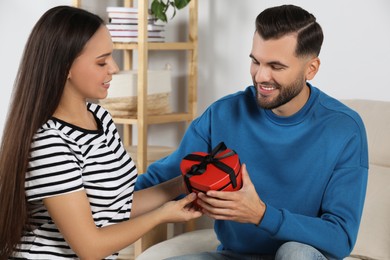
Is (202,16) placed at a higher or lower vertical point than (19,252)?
higher

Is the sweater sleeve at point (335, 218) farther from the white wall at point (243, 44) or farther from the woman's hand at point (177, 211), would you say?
the white wall at point (243, 44)

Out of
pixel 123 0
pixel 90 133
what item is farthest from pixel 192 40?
pixel 90 133

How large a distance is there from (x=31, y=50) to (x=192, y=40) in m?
1.86

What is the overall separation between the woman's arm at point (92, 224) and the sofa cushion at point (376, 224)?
82 centimetres

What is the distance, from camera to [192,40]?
349 centimetres

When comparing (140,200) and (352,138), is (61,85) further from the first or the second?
(352,138)

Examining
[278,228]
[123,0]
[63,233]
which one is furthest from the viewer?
[123,0]

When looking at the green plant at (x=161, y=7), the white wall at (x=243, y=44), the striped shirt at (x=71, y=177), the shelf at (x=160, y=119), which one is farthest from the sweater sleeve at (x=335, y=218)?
the green plant at (x=161, y=7)

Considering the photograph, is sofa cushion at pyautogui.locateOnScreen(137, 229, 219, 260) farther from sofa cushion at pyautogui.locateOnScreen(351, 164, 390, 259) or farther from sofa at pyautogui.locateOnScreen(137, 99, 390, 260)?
sofa cushion at pyautogui.locateOnScreen(351, 164, 390, 259)

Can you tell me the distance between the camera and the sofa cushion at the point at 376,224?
93.1 inches

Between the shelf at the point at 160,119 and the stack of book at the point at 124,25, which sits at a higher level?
the stack of book at the point at 124,25

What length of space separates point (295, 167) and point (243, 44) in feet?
4.85

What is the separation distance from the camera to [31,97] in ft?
5.48

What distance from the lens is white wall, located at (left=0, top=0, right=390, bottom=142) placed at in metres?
2.97
